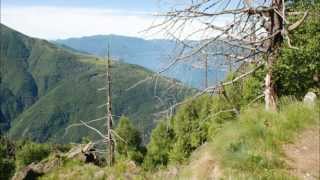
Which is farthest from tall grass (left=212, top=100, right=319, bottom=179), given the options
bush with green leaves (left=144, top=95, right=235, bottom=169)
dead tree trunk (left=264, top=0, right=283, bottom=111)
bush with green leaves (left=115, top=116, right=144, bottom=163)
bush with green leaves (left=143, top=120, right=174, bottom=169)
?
bush with green leaves (left=115, top=116, right=144, bottom=163)

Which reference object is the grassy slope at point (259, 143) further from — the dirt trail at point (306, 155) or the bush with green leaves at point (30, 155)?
the bush with green leaves at point (30, 155)

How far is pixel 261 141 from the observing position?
9.02m

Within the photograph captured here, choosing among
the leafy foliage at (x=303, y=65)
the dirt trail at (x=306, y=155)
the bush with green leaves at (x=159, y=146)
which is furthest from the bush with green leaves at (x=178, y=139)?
the dirt trail at (x=306, y=155)

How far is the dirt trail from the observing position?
7863 mm

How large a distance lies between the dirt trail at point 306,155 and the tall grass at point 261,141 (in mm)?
127

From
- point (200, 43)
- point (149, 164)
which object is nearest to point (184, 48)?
point (200, 43)

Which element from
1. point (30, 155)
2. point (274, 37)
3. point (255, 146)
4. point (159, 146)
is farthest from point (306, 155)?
point (30, 155)

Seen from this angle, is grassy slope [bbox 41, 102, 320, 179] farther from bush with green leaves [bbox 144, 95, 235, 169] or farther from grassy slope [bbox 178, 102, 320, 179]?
bush with green leaves [bbox 144, 95, 235, 169]

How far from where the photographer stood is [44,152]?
95.5 metres

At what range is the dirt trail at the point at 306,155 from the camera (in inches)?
310

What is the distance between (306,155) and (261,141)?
32.4 inches

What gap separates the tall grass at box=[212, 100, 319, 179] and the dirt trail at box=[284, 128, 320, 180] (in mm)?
127

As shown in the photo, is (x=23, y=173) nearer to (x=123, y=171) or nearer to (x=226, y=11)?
(x=123, y=171)

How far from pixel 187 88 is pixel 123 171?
11977mm
